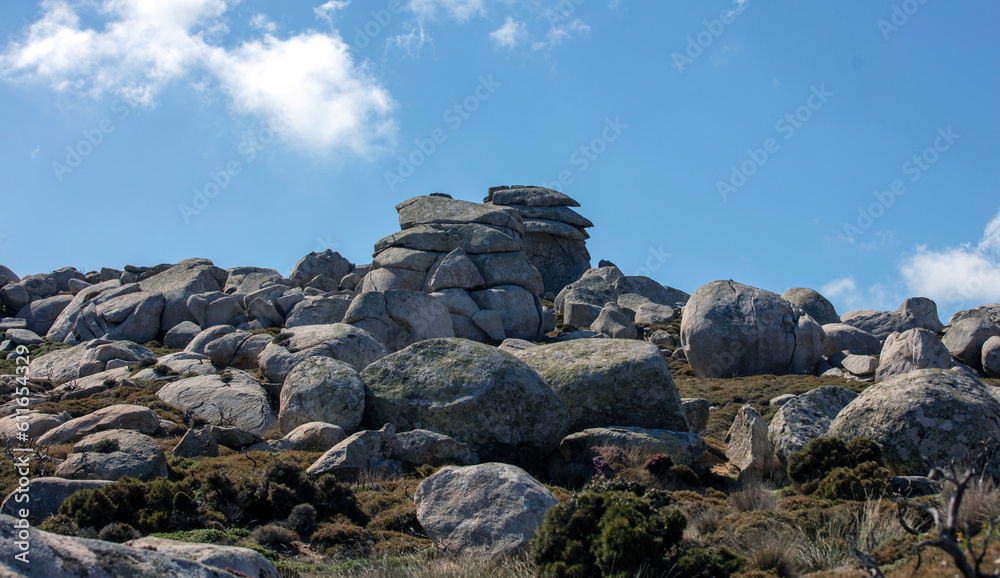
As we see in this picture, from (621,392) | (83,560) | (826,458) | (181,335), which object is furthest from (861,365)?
(181,335)

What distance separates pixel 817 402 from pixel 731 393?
8.56 meters

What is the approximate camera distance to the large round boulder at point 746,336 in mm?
27781

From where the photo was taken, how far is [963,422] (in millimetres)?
12672

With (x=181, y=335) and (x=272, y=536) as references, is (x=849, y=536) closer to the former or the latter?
(x=272, y=536)

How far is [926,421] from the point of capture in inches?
503

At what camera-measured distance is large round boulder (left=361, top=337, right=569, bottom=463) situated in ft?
50.6

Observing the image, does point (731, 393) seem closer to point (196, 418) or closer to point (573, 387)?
point (573, 387)

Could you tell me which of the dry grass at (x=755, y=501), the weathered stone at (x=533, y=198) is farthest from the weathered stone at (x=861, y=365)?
the weathered stone at (x=533, y=198)

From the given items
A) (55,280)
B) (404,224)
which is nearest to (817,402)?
(404,224)

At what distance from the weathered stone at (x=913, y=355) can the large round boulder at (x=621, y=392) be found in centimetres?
1140

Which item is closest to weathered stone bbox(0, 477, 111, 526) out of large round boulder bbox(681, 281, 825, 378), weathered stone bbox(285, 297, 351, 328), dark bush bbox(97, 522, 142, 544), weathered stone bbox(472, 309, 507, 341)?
dark bush bbox(97, 522, 142, 544)

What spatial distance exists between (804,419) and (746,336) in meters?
13.1

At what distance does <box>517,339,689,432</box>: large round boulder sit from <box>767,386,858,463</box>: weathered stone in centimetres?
224

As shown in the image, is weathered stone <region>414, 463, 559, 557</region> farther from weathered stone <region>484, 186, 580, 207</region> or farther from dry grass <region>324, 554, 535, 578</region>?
weathered stone <region>484, 186, 580, 207</region>
